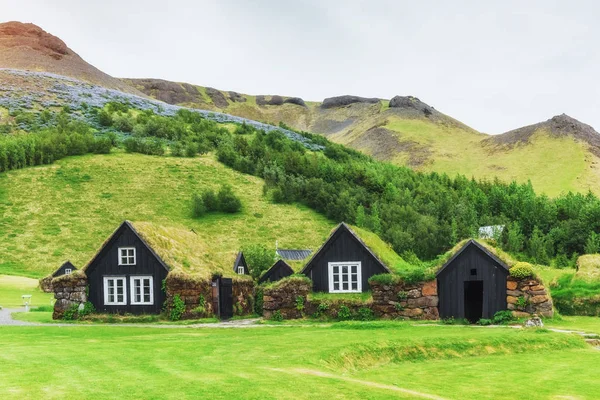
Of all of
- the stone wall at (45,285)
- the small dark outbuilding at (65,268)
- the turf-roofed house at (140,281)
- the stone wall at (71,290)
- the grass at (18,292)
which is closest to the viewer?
the turf-roofed house at (140,281)

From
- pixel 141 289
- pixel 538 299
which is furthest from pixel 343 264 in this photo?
pixel 141 289

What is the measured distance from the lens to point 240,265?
2156 inches

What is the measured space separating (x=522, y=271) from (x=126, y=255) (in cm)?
2415

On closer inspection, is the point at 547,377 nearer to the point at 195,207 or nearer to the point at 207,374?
the point at 207,374

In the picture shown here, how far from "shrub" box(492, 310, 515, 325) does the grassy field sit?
44.3 metres

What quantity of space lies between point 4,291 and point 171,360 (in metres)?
49.1

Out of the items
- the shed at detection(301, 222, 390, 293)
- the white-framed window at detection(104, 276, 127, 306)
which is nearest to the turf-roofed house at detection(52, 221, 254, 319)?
the white-framed window at detection(104, 276, 127, 306)

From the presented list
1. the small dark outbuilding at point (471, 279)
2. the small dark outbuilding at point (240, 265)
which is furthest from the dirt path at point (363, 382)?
the small dark outbuilding at point (240, 265)

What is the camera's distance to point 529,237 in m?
81.0

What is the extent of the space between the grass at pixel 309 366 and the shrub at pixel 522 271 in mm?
6557

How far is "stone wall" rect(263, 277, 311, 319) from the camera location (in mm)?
38062

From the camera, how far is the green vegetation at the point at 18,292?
5474cm

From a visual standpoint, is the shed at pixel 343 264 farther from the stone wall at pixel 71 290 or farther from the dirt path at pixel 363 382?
the dirt path at pixel 363 382

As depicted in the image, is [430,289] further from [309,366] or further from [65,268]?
[65,268]
